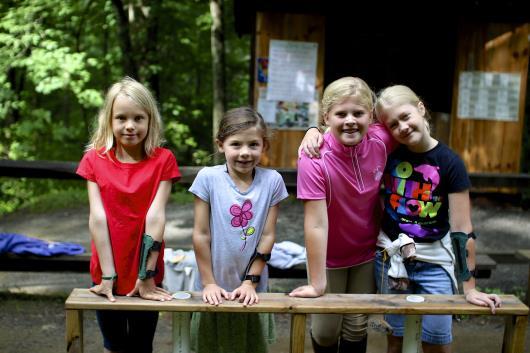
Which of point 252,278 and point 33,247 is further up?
point 252,278

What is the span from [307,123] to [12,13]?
16.6 feet

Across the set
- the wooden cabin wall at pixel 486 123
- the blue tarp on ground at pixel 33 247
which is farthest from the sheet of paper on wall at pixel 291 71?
the blue tarp on ground at pixel 33 247

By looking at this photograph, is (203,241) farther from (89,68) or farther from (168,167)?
(89,68)

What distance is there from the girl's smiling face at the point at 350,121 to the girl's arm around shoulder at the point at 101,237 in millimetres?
1123

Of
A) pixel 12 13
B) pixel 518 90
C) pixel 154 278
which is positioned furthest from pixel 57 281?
pixel 518 90

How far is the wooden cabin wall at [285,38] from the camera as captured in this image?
7691 mm

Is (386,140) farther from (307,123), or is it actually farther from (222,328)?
(307,123)

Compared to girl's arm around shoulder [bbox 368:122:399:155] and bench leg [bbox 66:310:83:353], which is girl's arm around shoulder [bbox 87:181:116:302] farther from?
girl's arm around shoulder [bbox 368:122:399:155]

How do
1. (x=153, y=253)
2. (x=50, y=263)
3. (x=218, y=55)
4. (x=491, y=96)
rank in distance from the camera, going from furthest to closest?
(x=218, y=55)
(x=491, y=96)
(x=50, y=263)
(x=153, y=253)

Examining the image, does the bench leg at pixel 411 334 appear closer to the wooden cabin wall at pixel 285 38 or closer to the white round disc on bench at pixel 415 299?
the white round disc on bench at pixel 415 299

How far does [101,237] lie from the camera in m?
2.47

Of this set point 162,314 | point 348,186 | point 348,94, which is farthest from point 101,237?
point 162,314

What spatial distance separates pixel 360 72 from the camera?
10.1 meters

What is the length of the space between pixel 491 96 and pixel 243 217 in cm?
672
